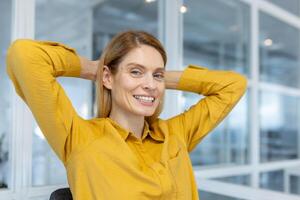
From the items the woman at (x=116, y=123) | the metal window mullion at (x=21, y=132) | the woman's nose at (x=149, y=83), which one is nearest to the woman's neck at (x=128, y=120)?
the woman at (x=116, y=123)

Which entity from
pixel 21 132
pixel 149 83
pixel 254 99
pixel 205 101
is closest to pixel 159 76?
pixel 149 83

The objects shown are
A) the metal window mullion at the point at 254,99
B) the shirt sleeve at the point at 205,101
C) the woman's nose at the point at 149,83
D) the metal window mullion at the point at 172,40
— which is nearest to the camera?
the woman's nose at the point at 149,83

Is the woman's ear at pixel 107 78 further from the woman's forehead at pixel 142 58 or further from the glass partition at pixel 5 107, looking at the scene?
the glass partition at pixel 5 107

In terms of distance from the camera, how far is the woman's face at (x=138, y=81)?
108 centimetres

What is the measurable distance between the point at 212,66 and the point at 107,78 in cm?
403

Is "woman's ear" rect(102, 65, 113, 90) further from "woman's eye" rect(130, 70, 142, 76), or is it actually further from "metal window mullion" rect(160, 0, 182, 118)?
"metal window mullion" rect(160, 0, 182, 118)

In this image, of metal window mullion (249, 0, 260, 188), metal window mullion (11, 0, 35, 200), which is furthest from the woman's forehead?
metal window mullion (249, 0, 260, 188)

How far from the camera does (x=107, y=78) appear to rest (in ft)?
3.73

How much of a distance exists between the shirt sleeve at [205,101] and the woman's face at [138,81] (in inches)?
8.9

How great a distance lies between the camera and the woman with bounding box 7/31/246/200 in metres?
0.96

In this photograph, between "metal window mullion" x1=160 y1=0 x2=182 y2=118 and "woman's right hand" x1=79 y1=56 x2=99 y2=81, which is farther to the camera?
"metal window mullion" x1=160 y1=0 x2=182 y2=118

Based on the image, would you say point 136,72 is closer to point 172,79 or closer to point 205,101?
point 172,79

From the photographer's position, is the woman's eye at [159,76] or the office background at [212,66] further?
the office background at [212,66]

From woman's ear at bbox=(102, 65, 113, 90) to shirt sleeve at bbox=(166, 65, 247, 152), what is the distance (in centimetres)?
30
